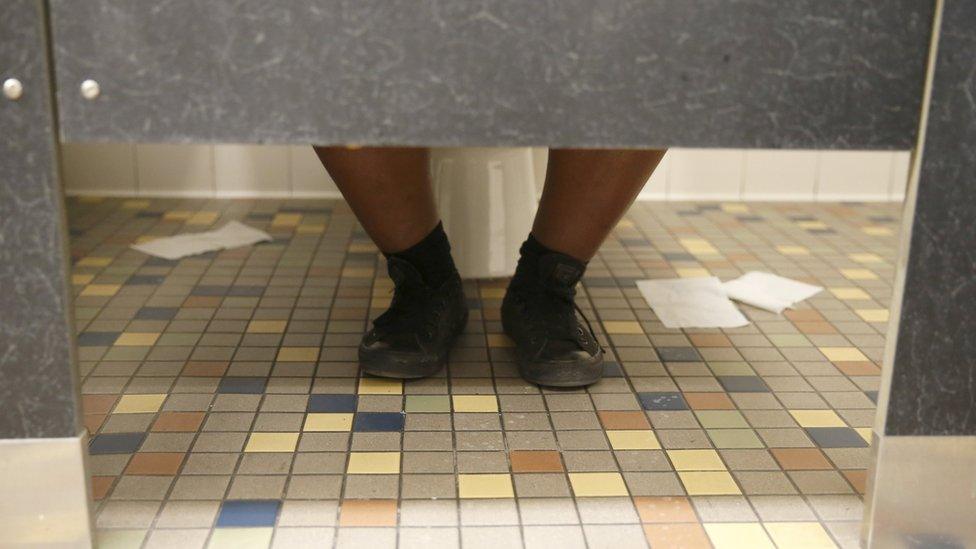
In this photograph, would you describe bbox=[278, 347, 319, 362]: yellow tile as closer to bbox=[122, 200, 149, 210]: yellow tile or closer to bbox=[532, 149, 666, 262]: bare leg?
bbox=[532, 149, 666, 262]: bare leg

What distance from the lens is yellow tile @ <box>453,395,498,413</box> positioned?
1.02 metres

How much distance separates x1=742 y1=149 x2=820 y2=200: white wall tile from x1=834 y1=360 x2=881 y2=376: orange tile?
0.91 metres

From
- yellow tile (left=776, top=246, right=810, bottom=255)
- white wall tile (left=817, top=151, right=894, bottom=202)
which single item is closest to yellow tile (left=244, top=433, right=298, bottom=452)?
yellow tile (left=776, top=246, right=810, bottom=255)

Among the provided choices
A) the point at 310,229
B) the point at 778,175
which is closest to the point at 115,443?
the point at 310,229

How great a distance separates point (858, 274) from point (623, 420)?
700 mm

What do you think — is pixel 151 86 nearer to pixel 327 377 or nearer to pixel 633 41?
pixel 633 41

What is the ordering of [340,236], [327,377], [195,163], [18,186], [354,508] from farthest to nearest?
[195,163] < [340,236] < [327,377] < [354,508] < [18,186]

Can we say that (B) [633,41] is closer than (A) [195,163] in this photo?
Yes

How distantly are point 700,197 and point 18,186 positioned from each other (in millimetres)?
1575

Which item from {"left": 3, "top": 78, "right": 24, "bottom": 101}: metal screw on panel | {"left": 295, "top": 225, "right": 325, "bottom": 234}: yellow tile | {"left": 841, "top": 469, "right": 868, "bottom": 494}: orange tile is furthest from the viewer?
{"left": 295, "top": 225, "right": 325, "bottom": 234}: yellow tile

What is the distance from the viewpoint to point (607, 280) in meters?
1.45

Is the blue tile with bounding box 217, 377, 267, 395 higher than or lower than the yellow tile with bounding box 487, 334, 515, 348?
lower

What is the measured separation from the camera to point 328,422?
0.98 meters

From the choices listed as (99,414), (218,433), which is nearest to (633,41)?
(218,433)
